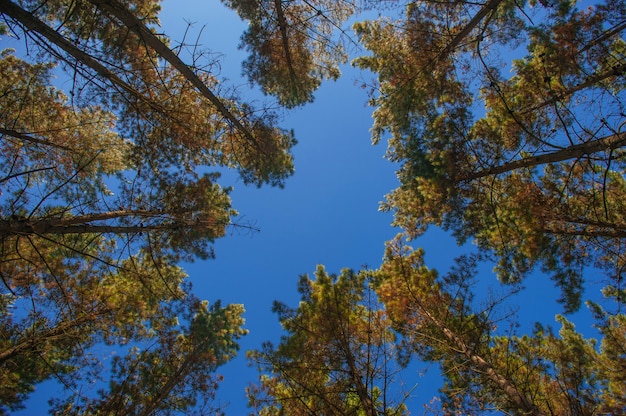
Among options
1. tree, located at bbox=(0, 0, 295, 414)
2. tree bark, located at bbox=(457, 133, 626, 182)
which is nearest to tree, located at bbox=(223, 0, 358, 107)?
tree, located at bbox=(0, 0, 295, 414)

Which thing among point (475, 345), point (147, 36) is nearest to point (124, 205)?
point (147, 36)

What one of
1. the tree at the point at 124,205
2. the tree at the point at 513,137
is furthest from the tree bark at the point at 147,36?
the tree at the point at 513,137

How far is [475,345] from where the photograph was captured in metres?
7.00

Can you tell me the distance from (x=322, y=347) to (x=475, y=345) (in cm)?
338

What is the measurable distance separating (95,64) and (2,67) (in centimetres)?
607

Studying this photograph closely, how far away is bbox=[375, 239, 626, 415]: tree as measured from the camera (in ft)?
24.1

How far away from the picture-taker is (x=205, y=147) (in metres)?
8.16

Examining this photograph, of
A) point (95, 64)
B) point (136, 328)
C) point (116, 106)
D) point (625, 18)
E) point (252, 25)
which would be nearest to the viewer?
point (95, 64)

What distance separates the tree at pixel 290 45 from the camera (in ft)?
27.6

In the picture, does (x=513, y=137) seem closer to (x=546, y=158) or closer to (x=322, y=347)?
(x=546, y=158)

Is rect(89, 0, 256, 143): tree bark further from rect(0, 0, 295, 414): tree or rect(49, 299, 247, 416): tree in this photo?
rect(49, 299, 247, 416): tree

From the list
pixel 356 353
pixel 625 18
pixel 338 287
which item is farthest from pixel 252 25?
pixel 356 353

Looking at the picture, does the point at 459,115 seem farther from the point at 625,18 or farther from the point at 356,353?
the point at 356,353

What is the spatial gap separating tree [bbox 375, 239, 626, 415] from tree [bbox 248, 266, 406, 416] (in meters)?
0.96
